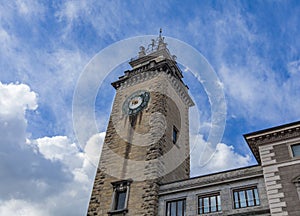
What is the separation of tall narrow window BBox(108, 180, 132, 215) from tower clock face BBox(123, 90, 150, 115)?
876cm

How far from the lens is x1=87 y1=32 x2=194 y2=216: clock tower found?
26.5m

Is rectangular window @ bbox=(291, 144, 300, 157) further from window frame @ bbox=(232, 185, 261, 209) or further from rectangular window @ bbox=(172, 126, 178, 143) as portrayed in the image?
rectangular window @ bbox=(172, 126, 178, 143)

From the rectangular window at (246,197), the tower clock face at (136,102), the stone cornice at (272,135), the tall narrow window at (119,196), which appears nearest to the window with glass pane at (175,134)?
the tower clock face at (136,102)

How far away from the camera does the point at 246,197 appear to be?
21.5 meters

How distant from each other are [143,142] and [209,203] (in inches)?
386

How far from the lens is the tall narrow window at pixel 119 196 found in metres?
26.1

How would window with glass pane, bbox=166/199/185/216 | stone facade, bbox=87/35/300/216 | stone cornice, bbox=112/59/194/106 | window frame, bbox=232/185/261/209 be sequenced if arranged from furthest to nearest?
stone cornice, bbox=112/59/194/106 < window with glass pane, bbox=166/199/185/216 < window frame, bbox=232/185/261/209 < stone facade, bbox=87/35/300/216

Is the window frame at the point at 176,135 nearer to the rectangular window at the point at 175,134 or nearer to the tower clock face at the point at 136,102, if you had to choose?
the rectangular window at the point at 175,134

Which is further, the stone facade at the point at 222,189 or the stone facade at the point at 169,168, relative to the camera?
the stone facade at the point at 222,189

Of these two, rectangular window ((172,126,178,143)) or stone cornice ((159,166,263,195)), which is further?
rectangular window ((172,126,178,143))

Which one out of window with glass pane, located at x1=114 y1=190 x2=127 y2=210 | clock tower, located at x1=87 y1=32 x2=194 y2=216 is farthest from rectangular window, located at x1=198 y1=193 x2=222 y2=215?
window with glass pane, located at x1=114 y1=190 x2=127 y2=210

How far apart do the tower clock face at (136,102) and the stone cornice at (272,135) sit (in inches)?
536

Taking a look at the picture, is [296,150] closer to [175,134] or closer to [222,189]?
[222,189]

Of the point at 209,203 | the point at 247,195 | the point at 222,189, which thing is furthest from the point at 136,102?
the point at 247,195
